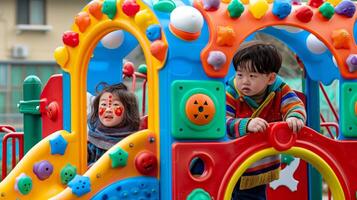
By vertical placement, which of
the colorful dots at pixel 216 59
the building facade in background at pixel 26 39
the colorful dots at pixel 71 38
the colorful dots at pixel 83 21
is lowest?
the colorful dots at pixel 216 59

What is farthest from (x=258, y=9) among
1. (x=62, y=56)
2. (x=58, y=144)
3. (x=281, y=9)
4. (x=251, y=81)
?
(x=58, y=144)

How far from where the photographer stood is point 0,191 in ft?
13.6

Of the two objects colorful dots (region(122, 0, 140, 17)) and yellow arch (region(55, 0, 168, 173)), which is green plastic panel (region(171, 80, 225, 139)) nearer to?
yellow arch (region(55, 0, 168, 173))

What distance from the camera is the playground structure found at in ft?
11.5

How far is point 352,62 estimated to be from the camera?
3.93 meters

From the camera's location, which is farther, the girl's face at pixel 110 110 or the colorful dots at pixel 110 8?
the girl's face at pixel 110 110

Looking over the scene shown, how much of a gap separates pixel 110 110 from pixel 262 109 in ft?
3.21

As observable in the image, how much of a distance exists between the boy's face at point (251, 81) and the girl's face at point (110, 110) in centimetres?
86

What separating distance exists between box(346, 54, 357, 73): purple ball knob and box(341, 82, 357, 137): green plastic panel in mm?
86

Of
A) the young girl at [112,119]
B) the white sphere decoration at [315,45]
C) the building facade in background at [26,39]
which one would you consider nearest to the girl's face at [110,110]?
the young girl at [112,119]

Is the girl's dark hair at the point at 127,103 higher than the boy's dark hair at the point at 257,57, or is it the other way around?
the boy's dark hair at the point at 257,57

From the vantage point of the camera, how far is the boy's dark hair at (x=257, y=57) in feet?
12.6

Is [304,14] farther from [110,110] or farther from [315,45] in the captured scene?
[110,110]

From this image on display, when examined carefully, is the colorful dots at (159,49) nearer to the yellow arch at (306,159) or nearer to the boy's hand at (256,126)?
the boy's hand at (256,126)
